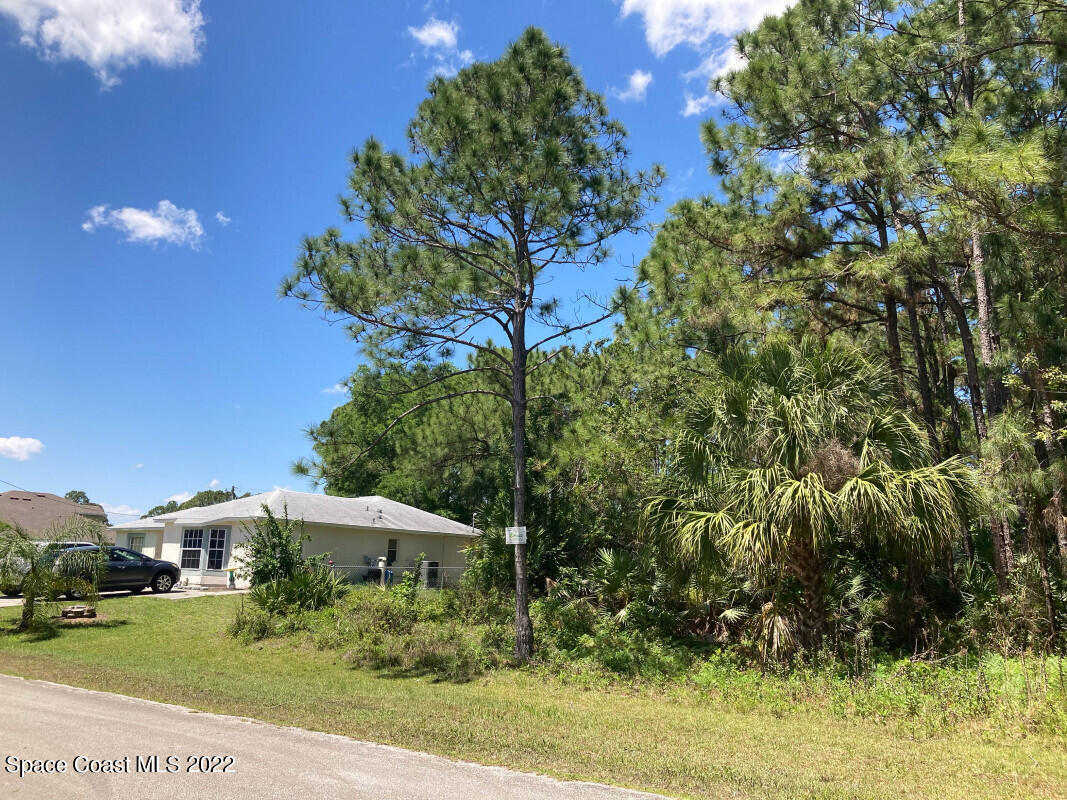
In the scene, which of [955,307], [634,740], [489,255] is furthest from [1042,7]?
[634,740]

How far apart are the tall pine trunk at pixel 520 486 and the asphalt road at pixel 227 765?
5.46 metres

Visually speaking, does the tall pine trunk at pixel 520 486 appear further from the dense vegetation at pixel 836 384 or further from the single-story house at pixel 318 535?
the single-story house at pixel 318 535

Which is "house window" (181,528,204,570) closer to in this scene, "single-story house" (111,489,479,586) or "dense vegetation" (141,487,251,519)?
"single-story house" (111,489,479,586)

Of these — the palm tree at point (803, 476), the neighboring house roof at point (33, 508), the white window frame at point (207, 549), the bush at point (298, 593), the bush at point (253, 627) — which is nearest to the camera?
the palm tree at point (803, 476)

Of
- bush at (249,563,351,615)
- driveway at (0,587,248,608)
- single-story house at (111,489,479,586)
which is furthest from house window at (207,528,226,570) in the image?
bush at (249,563,351,615)

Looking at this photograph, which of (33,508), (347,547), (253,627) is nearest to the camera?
(253,627)

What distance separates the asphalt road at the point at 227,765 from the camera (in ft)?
16.5

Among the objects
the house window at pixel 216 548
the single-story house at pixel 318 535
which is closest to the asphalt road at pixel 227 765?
the single-story house at pixel 318 535

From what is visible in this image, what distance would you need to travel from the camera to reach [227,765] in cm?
564

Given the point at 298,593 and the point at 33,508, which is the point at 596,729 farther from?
the point at 33,508

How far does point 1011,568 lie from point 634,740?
21.9 ft

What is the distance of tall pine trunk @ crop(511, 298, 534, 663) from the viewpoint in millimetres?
12086

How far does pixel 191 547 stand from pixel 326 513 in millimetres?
4974

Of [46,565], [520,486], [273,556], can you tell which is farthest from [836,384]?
[46,565]
